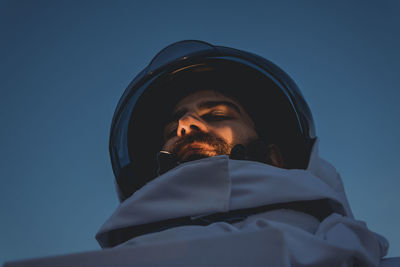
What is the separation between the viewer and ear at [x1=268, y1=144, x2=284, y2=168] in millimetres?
2119

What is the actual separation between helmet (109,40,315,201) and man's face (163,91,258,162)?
0.49 feet

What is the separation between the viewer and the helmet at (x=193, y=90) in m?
2.21

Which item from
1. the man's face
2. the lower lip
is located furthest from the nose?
the lower lip

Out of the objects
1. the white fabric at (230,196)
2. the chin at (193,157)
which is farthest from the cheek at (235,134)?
the white fabric at (230,196)

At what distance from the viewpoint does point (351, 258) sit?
0.94m

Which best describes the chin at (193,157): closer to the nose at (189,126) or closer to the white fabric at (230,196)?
the nose at (189,126)

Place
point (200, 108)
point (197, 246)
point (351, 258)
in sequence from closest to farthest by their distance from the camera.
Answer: point (197, 246), point (351, 258), point (200, 108)

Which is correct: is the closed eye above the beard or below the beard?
above

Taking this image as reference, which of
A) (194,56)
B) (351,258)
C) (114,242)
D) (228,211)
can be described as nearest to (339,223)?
(351,258)

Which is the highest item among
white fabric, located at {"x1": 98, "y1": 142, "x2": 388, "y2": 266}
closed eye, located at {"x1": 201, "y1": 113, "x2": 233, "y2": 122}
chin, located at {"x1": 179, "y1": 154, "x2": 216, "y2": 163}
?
closed eye, located at {"x1": 201, "y1": 113, "x2": 233, "y2": 122}

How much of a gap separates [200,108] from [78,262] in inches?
70.0

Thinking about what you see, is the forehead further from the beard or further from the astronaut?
the beard

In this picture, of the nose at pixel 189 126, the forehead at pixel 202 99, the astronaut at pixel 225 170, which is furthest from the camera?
the forehead at pixel 202 99

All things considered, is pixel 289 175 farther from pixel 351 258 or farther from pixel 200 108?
pixel 200 108
